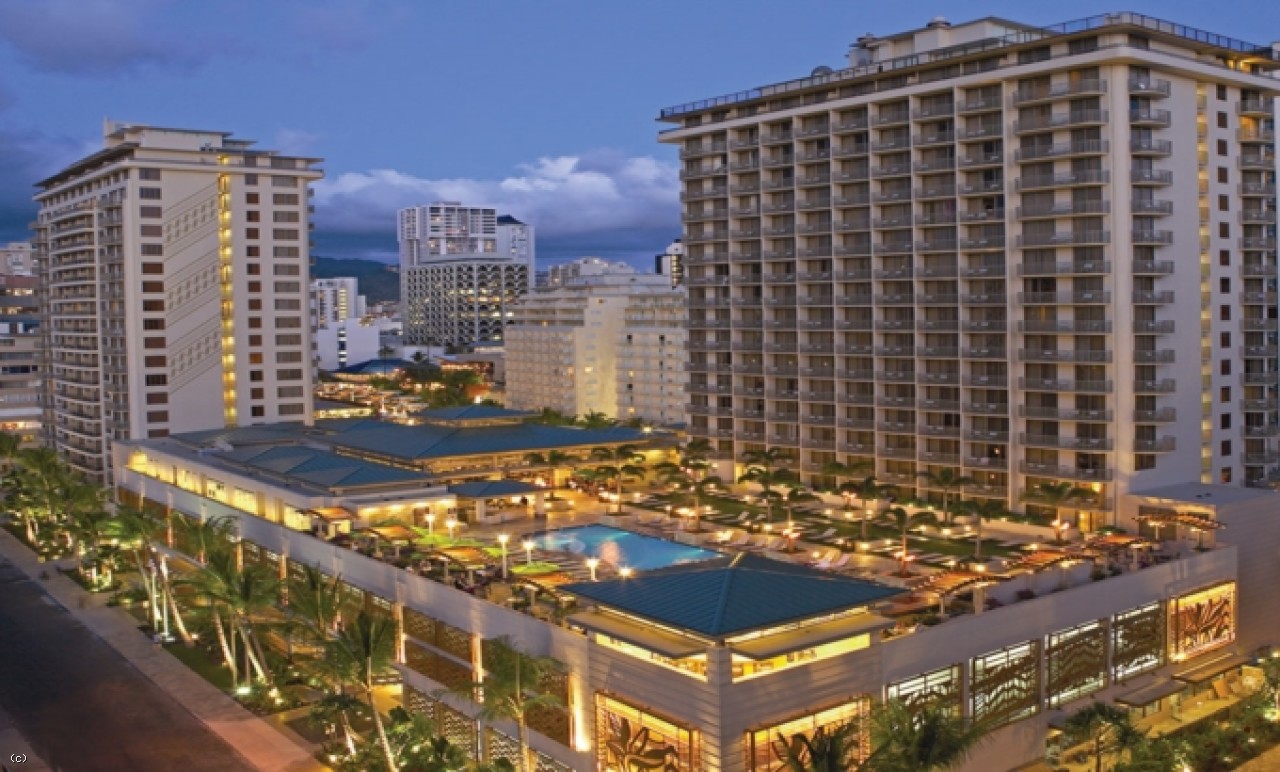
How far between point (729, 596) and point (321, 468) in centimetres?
3228

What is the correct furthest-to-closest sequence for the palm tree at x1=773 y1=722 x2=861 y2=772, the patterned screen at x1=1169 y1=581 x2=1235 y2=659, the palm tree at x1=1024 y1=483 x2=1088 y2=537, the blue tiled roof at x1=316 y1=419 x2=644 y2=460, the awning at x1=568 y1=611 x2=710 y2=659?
the blue tiled roof at x1=316 y1=419 x2=644 y2=460
the palm tree at x1=1024 y1=483 x2=1088 y2=537
the patterned screen at x1=1169 y1=581 x2=1235 y2=659
the awning at x1=568 y1=611 x2=710 y2=659
the palm tree at x1=773 y1=722 x2=861 y2=772

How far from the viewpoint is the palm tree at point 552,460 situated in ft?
230

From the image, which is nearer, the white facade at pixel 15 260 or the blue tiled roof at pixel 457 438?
the blue tiled roof at pixel 457 438

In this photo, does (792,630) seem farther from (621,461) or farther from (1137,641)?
(621,461)

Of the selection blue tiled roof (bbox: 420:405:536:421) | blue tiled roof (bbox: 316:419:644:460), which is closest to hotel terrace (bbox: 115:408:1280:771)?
blue tiled roof (bbox: 316:419:644:460)

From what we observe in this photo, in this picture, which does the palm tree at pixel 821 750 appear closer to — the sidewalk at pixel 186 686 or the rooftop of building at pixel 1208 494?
the sidewalk at pixel 186 686

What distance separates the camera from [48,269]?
340 feet

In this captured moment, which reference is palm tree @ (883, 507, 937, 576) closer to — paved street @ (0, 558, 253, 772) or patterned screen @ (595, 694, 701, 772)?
patterned screen @ (595, 694, 701, 772)

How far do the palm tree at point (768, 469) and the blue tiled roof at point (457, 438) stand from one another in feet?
24.7

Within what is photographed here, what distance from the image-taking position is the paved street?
121 ft

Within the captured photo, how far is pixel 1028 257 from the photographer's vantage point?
63406 mm

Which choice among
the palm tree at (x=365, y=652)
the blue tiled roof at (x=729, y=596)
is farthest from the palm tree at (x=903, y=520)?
the palm tree at (x=365, y=652)

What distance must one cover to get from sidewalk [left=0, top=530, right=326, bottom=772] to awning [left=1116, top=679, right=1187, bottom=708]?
25.4 meters

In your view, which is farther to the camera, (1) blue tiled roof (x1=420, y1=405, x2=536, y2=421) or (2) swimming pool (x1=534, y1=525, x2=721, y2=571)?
(1) blue tiled roof (x1=420, y1=405, x2=536, y2=421)
